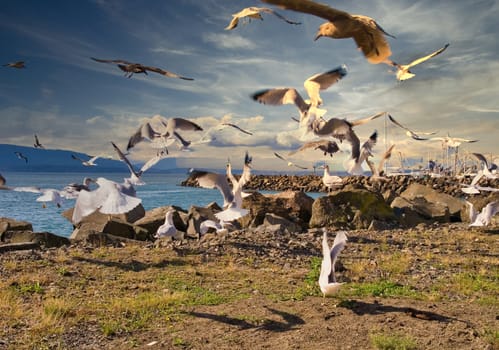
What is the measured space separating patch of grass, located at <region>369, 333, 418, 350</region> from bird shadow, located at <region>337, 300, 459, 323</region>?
0.98 metres

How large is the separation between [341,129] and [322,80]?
34.2 inches

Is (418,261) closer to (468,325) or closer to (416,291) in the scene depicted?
(416,291)

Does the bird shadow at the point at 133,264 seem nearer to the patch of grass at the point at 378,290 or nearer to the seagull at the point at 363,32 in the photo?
the patch of grass at the point at 378,290

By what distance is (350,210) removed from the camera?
1991 centimetres

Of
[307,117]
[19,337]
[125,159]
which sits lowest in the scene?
[19,337]

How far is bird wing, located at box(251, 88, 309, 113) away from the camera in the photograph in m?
6.04

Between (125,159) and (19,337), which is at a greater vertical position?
(125,159)

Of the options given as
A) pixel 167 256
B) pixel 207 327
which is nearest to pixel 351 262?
pixel 167 256

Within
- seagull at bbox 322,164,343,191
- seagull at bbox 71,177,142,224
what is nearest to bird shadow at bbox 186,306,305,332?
seagull at bbox 71,177,142,224

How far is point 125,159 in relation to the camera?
647cm

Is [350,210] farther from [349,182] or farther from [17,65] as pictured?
[349,182]

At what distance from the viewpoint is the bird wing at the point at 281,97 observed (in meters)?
6.04

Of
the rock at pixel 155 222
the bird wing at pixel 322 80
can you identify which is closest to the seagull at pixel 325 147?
the bird wing at pixel 322 80

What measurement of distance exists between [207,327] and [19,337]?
2543 mm
